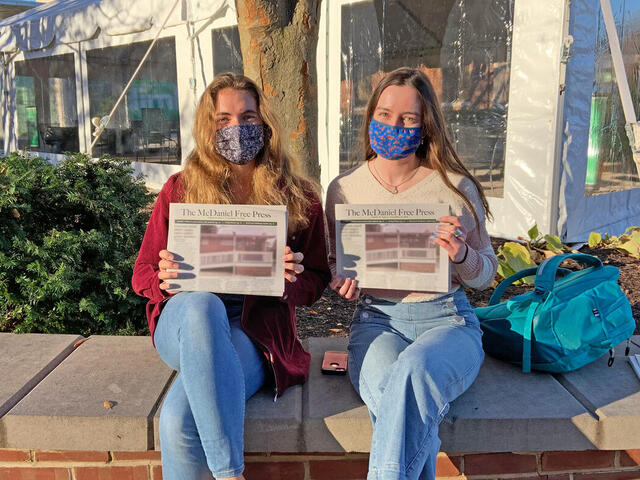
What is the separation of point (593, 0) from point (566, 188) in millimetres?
1725

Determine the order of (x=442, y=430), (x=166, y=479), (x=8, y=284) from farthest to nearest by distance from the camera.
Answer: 1. (x=8, y=284)
2. (x=442, y=430)
3. (x=166, y=479)

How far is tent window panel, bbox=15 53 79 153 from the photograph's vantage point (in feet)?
41.0

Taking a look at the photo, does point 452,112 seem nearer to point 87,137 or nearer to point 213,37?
point 213,37

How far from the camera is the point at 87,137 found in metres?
12.3

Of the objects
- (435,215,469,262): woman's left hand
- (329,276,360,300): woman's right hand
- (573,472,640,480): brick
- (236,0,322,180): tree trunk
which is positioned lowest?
(573,472,640,480): brick

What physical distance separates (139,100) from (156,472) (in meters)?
9.44

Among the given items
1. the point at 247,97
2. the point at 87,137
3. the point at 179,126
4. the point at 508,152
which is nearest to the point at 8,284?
the point at 247,97

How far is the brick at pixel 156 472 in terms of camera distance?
224 centimetres

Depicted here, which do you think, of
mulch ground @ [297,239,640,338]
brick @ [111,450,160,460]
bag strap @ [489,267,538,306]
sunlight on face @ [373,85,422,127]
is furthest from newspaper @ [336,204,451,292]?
mulch ground @ [297,239,640,338]

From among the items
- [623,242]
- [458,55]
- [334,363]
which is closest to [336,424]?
[334,363]

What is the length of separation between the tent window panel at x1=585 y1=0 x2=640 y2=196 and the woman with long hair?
416 centimetres

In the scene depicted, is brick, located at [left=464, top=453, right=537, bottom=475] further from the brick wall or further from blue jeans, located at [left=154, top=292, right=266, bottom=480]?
blue jeans, located at [left=154, top=292, right=266, bottom=480]

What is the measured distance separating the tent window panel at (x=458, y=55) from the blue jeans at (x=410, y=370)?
412 centimetres

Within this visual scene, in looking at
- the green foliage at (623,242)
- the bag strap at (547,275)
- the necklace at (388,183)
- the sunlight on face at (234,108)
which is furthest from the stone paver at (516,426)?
the green foliage at (623,242)
